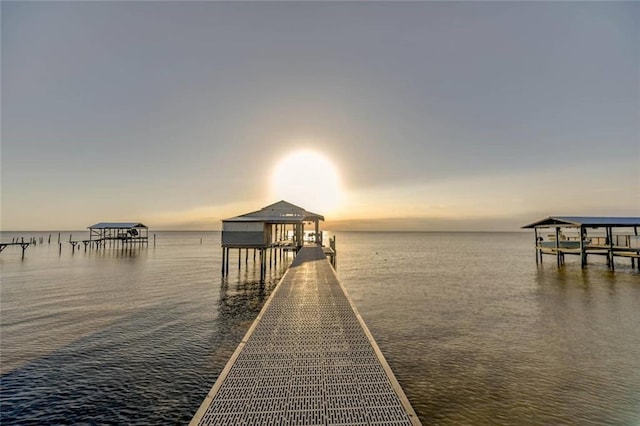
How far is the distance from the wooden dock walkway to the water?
7.57 ft

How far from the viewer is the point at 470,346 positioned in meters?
11.3

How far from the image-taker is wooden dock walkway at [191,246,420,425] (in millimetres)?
4281

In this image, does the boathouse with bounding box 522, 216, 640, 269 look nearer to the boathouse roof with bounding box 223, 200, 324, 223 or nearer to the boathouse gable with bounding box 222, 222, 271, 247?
the boathouse roof with bounding box 223, 200, 324, 223

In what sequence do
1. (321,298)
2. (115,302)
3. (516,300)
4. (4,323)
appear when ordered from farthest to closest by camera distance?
(516,300) → (115,302) → (4,323) → (321,298)

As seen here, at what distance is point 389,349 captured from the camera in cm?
1095

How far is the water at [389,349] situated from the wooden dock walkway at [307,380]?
2.31 metres

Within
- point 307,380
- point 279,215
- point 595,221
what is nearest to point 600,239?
point 595,221

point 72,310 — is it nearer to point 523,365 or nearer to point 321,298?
point 321,298

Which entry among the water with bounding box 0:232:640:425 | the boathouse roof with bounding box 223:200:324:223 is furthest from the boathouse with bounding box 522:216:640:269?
the boathouse roof with bounding box 223:200:324:223

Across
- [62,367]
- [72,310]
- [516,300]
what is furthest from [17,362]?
[516,300]

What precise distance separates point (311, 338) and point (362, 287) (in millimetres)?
17201

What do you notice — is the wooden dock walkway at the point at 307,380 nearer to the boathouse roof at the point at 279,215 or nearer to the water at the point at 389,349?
the water at the point at 389,349

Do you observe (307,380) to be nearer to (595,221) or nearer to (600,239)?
(595,221)

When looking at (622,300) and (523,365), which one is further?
(622,300)
